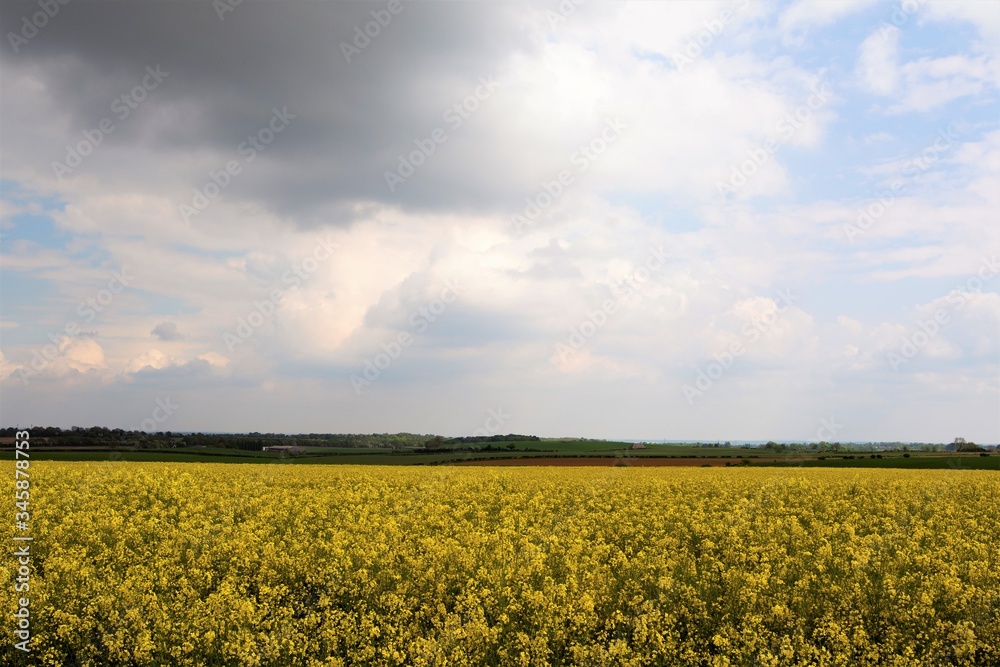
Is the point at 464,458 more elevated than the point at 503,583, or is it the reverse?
the point at 503,583

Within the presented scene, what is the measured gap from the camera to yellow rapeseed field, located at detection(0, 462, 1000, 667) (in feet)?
38.7

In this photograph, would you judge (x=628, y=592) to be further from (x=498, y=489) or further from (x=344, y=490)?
(x=344, y=490)

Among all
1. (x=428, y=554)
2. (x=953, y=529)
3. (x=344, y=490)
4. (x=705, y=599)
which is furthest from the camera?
(x=344, y=490)

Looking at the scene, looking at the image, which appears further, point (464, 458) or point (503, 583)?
point (464, 458)

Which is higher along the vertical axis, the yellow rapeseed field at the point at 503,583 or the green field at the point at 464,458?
the yellow rapeseed field at the point at 503,583

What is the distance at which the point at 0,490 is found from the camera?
73.0 ft

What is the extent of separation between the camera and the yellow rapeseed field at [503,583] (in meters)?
11.8

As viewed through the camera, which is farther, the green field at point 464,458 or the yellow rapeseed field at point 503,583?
the green field at point 464,458

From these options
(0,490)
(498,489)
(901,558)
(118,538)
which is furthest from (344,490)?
(901,558)

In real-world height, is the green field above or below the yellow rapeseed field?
below

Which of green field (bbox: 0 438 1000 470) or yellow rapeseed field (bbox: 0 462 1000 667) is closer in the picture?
yellow rapeseed field (bbox: 0 462 1000 667)

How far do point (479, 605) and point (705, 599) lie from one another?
16.5ft

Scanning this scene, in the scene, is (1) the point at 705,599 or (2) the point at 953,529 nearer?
(1) the point at 705,599

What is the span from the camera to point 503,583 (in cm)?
1367
